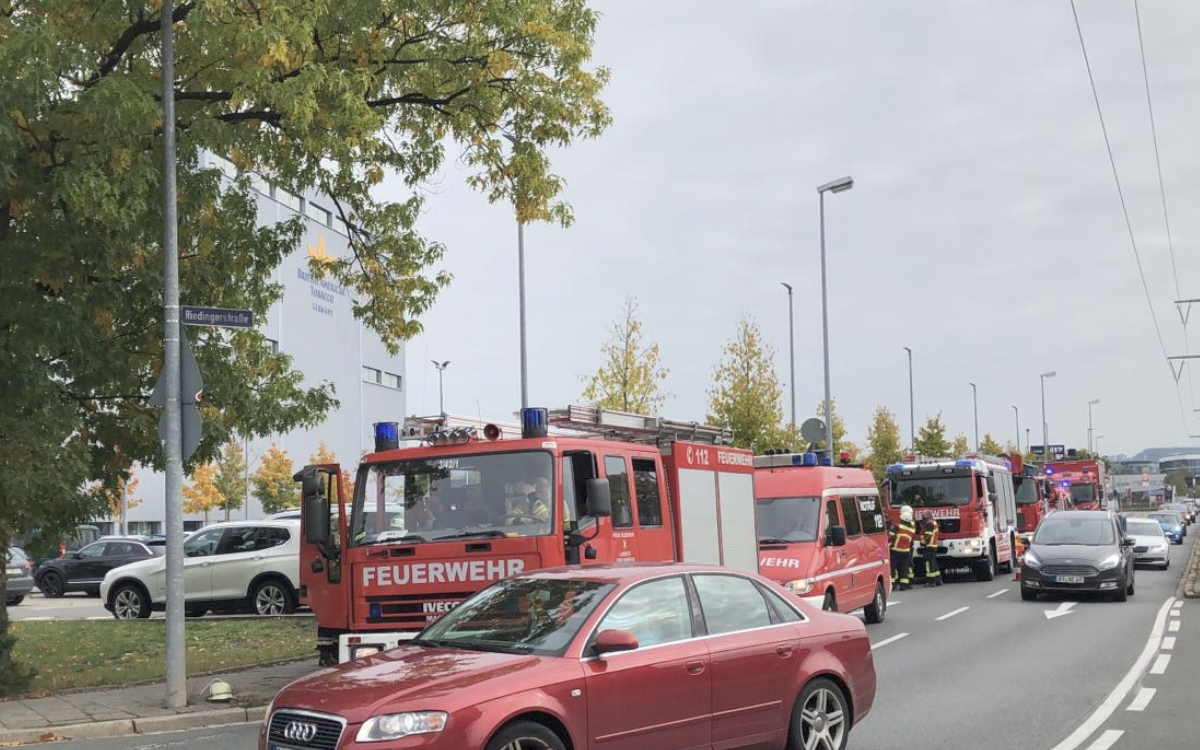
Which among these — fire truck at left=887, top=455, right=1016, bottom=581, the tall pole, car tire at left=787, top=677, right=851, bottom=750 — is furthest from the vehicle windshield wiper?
fire truck at left=887, top=455, right=1016, bottom=581

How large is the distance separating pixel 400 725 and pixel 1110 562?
1867 cm

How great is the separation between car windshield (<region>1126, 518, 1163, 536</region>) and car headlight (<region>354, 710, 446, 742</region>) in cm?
3122

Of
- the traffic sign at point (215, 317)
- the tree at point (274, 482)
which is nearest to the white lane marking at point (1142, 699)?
the traffic sign at point (215, 317)

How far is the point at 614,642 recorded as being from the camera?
6.80 m

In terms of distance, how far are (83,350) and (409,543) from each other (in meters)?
4.36

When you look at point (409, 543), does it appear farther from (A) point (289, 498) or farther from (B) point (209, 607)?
(A) point (289, 498)

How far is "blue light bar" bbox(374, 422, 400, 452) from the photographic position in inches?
455

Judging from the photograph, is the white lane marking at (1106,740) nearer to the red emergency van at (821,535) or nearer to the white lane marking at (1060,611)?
the red emergency van at (821,535)

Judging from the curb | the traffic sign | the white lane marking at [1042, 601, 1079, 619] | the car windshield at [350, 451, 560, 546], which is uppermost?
the traffic sign

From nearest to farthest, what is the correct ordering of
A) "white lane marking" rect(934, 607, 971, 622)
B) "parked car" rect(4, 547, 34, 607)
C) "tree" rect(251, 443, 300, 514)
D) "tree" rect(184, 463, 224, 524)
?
1. "white lane marking" rect(934, 607, 971, 622)
2. "parked car" rect(4, 547, 34, 607)
3. "tree" rect(184, 463, 224, 524)
4. "tree" rect(251, 443, 300, 514)

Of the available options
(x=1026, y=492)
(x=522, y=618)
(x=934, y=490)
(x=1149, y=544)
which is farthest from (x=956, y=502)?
(x=522, y=618)

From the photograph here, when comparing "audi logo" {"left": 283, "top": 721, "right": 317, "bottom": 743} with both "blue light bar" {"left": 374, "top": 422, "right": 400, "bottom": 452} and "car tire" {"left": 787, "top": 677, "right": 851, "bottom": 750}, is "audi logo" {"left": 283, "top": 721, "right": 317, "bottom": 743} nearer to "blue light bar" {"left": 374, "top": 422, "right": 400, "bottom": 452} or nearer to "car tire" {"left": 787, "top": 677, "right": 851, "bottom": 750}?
"car tire" {"left": 787, "top": 677, "right": 851, "bottom": 750}

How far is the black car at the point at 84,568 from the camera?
30688 mm

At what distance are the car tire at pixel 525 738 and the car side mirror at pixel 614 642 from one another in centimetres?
55
